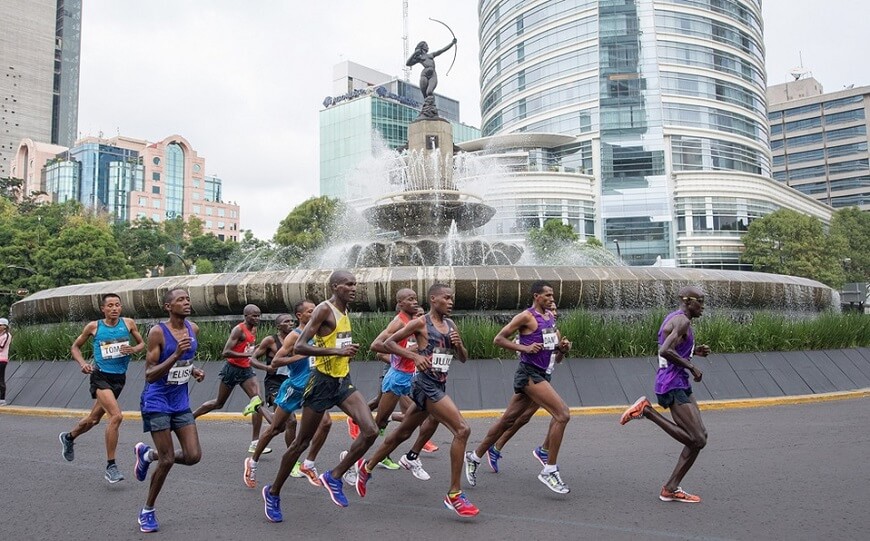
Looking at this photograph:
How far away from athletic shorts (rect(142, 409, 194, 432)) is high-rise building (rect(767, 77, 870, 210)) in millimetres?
108275

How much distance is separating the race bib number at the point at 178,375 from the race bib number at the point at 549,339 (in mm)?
2798

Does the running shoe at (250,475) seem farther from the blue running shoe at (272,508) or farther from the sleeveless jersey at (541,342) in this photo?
the sleeveless jersey at (541,342)

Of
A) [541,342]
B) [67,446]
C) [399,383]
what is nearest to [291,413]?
[399,383]

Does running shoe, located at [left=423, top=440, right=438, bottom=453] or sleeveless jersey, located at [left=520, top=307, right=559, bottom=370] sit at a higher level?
sleeveless jersey, located at [left=520, top=307, right=559, bottom=370]

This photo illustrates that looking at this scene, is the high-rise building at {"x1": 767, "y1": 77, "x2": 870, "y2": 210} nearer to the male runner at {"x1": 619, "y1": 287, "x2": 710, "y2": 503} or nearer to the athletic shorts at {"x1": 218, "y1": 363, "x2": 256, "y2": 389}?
the male runner at {"x1": 619, "y1": 287, "x2": 710, "y2": 503}

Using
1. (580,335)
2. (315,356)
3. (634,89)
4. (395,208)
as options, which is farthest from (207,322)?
(634,89)

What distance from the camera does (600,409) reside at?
9.91 metres

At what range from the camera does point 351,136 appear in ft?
339

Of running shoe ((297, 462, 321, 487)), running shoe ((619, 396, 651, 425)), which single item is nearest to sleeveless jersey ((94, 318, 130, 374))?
running shoe ((297, 462, 321, 487))

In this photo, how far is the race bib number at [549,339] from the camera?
19.4ft

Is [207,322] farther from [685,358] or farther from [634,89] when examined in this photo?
[634,89]

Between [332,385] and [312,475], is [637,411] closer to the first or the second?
[332,385]

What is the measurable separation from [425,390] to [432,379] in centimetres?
10

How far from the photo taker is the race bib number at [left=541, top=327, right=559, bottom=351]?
19.4 ft
